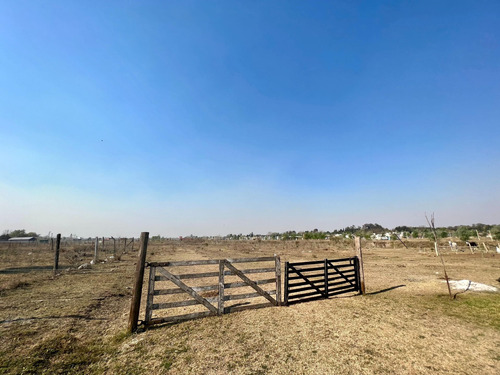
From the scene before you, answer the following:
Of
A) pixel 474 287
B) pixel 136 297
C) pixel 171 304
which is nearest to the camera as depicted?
pixel 136 297

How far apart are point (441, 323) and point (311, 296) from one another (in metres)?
4.60

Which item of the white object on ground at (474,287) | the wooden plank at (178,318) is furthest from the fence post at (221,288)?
the white object on ground at (474,287)

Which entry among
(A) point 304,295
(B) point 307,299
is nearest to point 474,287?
(B) point 307,299

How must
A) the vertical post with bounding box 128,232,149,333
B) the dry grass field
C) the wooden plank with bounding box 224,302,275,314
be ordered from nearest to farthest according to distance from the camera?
1. the dry grass field
2. the vertical post with bounding box 128,232,149,333
3. the wooden plank with bounding box 224,302,275,314

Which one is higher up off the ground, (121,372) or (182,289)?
(182,289)

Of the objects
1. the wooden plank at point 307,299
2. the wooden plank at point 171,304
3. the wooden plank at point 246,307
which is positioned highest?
the wooden plank at point 171,304

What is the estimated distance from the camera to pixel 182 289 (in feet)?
23.9

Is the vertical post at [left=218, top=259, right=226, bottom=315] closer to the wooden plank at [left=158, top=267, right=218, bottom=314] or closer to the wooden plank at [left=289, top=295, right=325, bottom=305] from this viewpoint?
the wooden plank at [left=158, top=267, right=218, bottom=314]

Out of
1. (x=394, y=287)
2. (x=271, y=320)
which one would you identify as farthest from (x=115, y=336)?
(x=394, y=287)

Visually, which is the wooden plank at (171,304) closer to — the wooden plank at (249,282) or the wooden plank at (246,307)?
the wooden plank at (246,307)

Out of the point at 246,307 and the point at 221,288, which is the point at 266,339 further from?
the point at 246,307

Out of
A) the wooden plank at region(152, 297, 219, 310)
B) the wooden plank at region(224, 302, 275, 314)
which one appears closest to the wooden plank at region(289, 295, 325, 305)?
the wooden plank at region(224, 302, 275, 314)

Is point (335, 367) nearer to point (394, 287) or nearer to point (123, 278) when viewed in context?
point (394, 287)

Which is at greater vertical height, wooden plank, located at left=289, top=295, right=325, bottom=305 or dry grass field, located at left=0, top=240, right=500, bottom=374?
dry grass field, located at left=0, top=240, right=500, bottom=374
